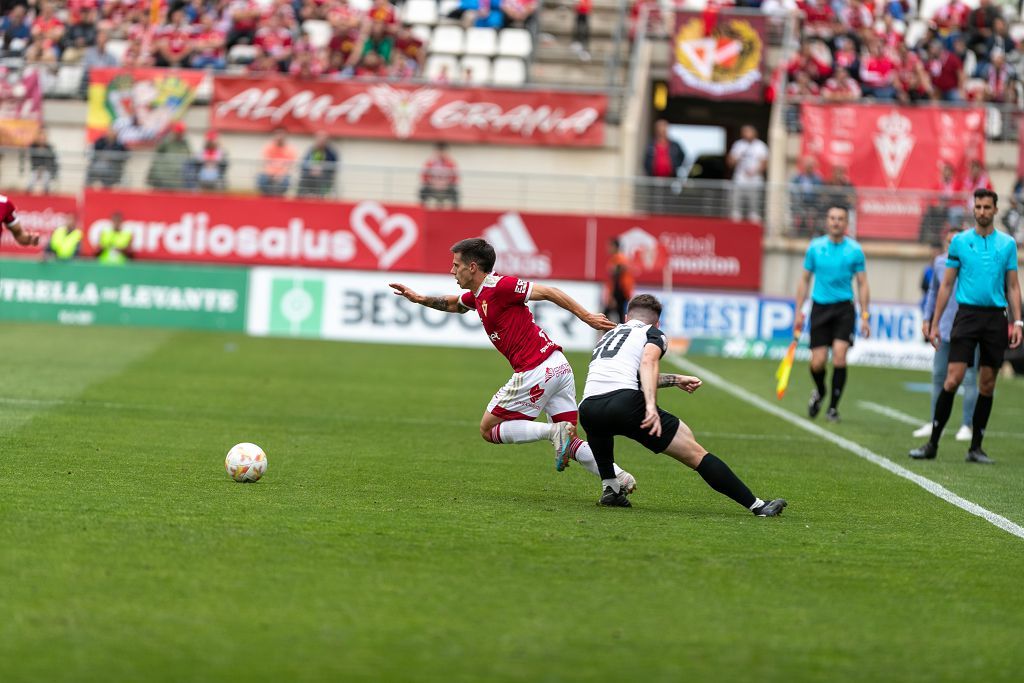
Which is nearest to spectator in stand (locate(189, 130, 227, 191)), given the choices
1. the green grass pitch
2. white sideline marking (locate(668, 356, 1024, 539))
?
white sideline marking (locate(668, 356, 1024, 539))

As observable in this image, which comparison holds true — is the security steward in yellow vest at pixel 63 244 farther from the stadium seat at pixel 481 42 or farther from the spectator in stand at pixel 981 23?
the spectator in stand at pixel 981 23

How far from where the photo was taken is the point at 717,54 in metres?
31.1

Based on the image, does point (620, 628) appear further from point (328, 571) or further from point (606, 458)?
point (606, 458)

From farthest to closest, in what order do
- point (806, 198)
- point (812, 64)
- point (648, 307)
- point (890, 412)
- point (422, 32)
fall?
point (422, 32) → point (812, 64) → point (806, 198) → point (890, 412) → point (648, 307)

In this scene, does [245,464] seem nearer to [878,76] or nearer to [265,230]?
[265,230]

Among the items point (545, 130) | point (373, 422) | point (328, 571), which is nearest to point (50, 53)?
point (545, 130)

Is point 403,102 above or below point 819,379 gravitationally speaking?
above

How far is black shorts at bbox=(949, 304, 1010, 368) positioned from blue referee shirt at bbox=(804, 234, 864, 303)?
3371 millimetres

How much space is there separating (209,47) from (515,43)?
629 centimetres

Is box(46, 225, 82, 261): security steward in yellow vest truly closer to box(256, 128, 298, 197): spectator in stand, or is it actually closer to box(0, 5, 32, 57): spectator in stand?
box(256, 128, 298, 197): spectator in stand

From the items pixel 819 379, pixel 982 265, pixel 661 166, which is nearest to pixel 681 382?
pixel 982 265

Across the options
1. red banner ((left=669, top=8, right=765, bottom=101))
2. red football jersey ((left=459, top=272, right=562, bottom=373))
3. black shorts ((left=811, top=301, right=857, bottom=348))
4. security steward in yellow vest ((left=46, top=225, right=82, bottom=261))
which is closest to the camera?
red football jersey ((left=459, top=272, right=562, bottom=373))

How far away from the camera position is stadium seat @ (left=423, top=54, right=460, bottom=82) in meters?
31.7

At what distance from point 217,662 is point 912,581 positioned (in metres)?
3.32
